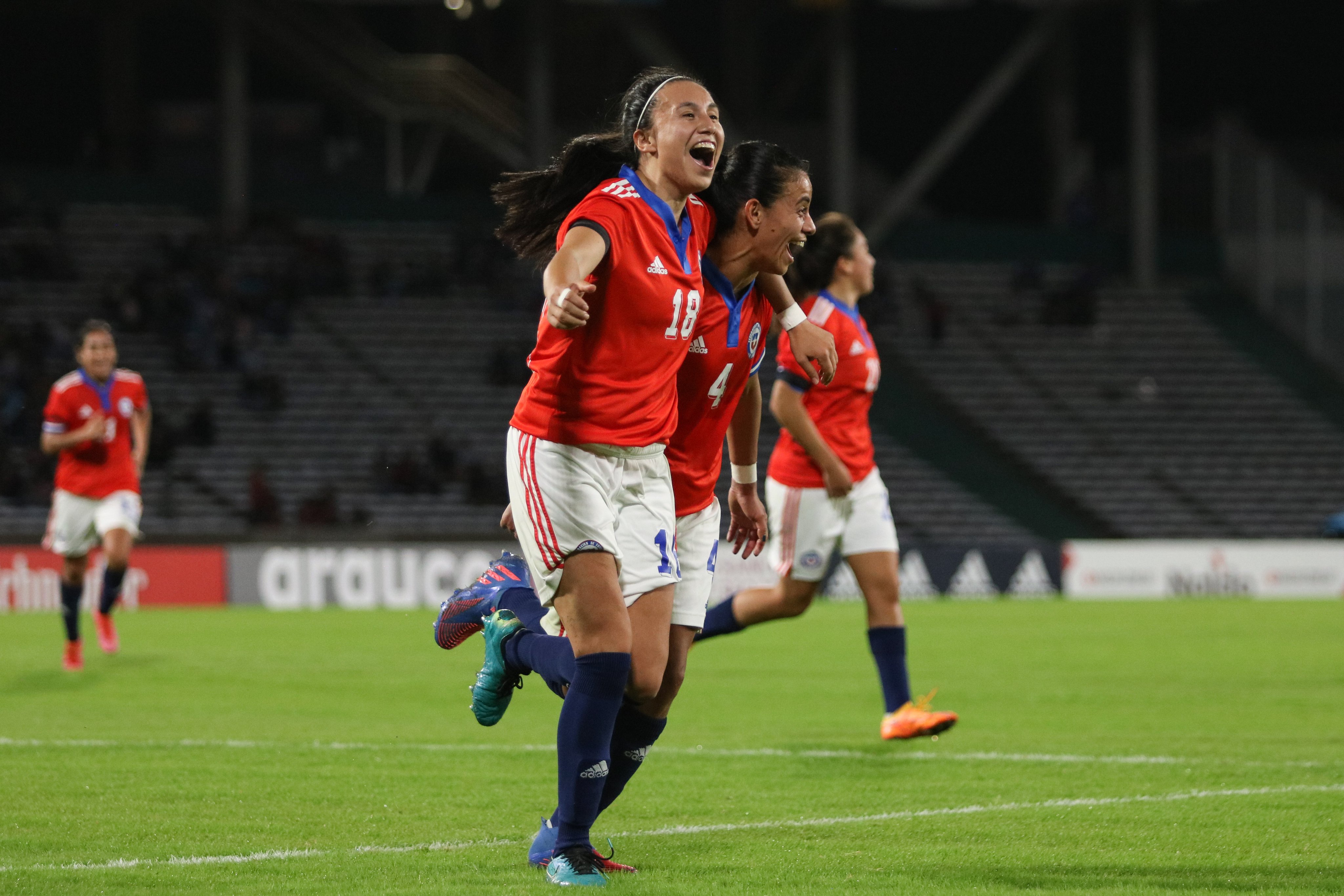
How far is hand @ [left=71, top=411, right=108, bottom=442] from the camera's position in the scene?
478 inches

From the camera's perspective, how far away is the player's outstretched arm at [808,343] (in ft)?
18.0

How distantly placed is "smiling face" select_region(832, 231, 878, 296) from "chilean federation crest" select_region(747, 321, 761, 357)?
3168mm

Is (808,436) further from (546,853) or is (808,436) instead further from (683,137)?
(546,853)

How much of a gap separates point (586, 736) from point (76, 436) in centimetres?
821

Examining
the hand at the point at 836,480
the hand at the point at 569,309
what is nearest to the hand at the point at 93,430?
the hand at the point at 836,480

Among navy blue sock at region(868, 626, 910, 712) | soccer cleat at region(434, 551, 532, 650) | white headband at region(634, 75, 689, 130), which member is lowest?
navy blue sock at region(868, 626, 910, 712)

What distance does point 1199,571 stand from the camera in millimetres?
23375

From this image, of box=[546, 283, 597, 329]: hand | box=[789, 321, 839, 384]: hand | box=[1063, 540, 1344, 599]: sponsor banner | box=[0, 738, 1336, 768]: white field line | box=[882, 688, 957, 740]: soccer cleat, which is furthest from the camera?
box=[1063, 540, 1344, 599]: sponsor banner

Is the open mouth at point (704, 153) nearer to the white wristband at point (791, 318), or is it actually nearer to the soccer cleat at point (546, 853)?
the white wristband at point (791, 318)

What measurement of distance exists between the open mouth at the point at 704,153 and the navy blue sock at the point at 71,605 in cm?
875

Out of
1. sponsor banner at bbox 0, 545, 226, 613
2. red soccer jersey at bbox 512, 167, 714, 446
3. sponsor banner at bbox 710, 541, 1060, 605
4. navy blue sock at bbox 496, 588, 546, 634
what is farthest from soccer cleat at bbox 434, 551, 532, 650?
sponsor banner at bbox 710, 541, 1060, 605

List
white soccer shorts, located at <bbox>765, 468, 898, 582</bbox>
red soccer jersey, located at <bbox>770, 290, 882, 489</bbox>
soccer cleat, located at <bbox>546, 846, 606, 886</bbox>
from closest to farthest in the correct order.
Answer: soccer cleat, located at <bbox>546, 846, 606, 886</bbox> → white soccer shorts, located at <bbox>765, 468, 898, 582</bbox> → red soccer jersey, located at <bbox>770, 290, 882, 489</bbox>

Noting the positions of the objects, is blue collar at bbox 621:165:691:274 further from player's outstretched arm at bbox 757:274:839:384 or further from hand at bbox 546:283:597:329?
hand at bbox 546:283:597:329

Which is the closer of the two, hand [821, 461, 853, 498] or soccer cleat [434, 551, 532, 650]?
soccer cleat [434, 551, 532, 650]
